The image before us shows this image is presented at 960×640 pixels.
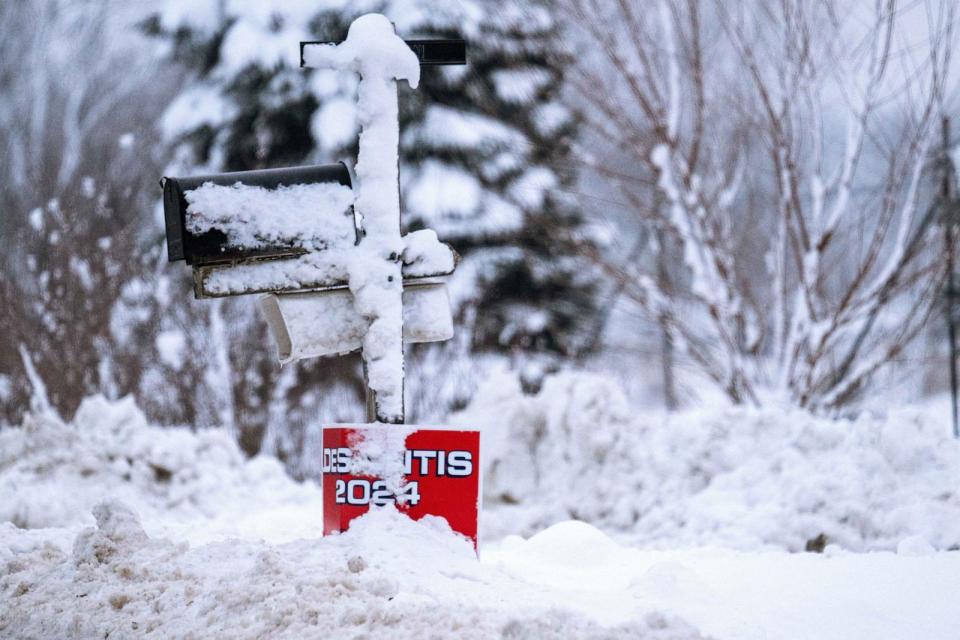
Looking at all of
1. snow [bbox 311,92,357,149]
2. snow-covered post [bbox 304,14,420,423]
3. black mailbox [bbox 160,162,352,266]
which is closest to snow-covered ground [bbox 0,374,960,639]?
snow-covered post [bbox 304,14,420,423]

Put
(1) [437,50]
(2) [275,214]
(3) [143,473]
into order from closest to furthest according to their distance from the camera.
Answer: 1. (2) [275,214]
2. (1) [437,50]
3. (3) [143,473]

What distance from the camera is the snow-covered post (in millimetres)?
3998

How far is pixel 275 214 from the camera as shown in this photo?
3975 mm

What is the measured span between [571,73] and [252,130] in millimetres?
6302

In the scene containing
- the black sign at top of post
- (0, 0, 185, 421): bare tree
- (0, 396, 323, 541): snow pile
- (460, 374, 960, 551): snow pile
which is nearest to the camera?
the black sign at top of post

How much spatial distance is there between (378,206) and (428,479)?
115 cm

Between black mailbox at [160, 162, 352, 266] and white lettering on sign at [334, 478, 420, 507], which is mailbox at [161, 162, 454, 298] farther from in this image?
white lettering on sign at [334, 478, 420, 507]

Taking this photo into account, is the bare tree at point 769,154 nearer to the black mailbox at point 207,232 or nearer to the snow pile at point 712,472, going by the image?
the snow pile at point 712,472

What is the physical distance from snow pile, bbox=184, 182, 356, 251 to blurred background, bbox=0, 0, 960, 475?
12.7 ft

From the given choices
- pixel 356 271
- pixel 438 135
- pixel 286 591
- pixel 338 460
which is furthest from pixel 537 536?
pixel 438 135

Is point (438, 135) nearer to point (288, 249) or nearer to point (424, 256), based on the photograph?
point (424, 256)

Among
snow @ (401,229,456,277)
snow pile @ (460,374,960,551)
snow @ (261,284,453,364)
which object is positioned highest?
snow @ (401,229,456,277)

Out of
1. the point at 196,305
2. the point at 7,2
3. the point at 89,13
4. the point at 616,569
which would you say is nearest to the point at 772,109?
the point at 616,569

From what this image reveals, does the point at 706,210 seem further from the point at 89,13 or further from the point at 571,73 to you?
the point at 89,13
